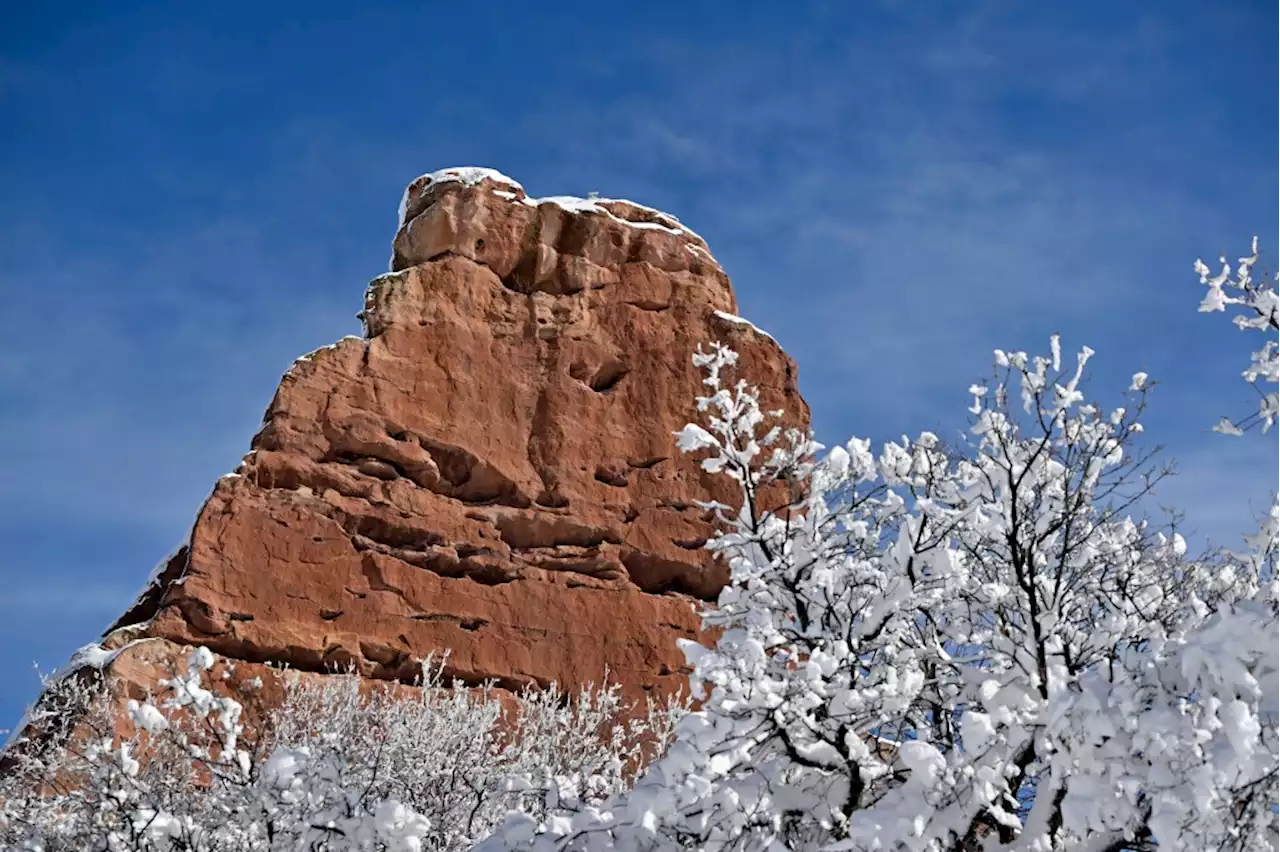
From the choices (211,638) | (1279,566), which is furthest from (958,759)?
(211,638)

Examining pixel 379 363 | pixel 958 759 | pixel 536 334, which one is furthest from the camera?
pixel 536 334

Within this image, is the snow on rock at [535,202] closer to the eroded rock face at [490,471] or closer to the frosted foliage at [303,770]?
the eroded rock face at [490,471]

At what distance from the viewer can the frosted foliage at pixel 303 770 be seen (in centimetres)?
709

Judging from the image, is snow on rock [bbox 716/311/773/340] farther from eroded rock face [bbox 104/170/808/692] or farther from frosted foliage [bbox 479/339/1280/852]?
frosted foliage [bbox 479/339/1280/852]

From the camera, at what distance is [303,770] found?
7207 mm

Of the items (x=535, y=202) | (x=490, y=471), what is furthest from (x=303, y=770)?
(x=535, y=202)

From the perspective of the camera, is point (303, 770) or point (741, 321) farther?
point (741, 321)

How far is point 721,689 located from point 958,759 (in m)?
1.14

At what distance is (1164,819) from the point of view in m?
4.32

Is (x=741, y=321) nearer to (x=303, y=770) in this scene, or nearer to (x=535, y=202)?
(x=535, y=202)

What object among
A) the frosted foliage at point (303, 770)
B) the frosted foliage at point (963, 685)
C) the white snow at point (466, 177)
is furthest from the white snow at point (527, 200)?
the frosted foliage at point (963, 685)

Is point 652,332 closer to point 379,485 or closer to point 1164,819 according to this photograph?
point 379,485

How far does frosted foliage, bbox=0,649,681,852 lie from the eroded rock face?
1586mm

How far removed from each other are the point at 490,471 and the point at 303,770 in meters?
22.4
